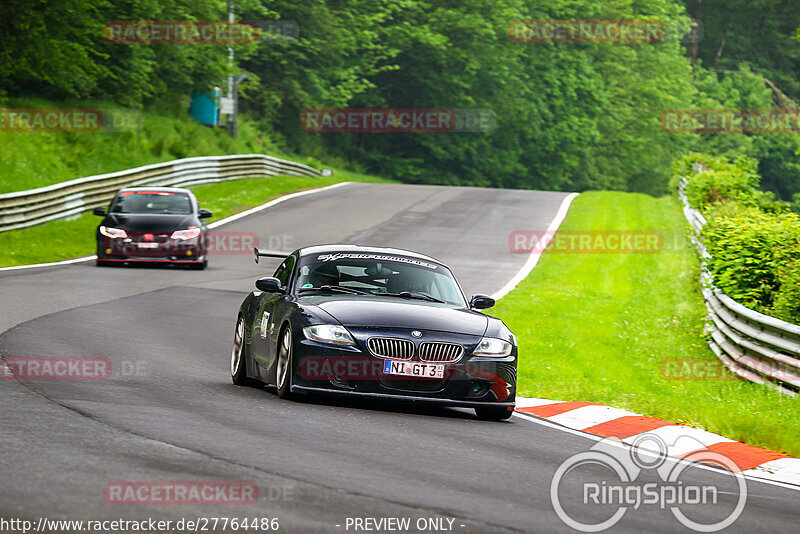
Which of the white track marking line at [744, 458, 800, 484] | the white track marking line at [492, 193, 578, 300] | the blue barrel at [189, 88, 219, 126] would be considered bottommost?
the white track marking line at [492, 193, 578, 300]

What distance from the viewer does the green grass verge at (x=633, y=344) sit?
11359mm

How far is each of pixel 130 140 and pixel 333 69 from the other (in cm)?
2389

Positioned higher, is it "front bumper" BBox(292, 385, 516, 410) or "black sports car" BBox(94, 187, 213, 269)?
"front bumper" BBox(292, 385, 516, 410)

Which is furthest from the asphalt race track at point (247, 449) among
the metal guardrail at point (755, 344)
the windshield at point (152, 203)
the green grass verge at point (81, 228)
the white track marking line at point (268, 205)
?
the white track marking line at point (268, 205)

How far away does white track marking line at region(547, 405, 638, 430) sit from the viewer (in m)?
10.6

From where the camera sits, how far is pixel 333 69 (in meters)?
63.8

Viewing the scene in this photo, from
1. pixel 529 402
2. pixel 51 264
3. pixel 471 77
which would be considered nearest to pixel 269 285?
pixel 529 402

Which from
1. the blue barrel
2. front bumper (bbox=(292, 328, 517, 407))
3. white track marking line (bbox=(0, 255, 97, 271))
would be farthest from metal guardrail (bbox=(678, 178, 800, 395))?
the blue barrel

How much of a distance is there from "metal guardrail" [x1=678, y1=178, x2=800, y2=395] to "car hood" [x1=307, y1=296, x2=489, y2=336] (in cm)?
396

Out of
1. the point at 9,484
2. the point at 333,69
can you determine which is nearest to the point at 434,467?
the point at 9,484

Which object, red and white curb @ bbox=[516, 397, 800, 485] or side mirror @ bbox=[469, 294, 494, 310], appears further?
side mirror @ bbox=[469, 294, 494, 310]

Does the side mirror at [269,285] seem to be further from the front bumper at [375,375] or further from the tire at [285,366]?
the front bumper at [375,375]

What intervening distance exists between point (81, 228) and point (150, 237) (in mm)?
6366

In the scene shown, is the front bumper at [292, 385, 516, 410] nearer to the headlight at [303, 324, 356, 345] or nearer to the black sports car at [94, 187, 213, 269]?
the headlight at [303, 324, 356, 345]
